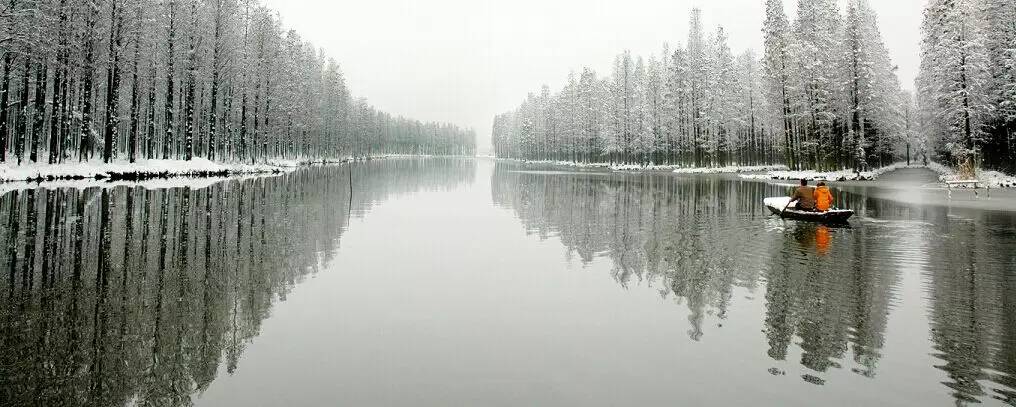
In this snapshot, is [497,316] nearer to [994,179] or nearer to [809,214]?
[809,214]

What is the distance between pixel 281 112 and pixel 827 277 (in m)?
70.2

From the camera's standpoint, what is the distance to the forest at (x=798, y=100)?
40.9m

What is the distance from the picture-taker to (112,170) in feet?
115

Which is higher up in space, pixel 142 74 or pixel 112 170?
pixel 142 74

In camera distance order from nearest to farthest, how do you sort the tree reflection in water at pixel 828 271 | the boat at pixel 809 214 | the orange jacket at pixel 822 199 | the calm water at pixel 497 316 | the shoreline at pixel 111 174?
the calm water at pixel 497 316, the tree reflection in water at pixel 828 271, the boat at pixel 809 214, the orange jacket at pixel 822 199, the shoreline at pixel 111 174

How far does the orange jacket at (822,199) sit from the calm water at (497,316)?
237cm

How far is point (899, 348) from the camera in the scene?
6453mm

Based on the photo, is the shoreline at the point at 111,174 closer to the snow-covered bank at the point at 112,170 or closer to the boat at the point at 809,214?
the snow-covered bank at the point at 112,170

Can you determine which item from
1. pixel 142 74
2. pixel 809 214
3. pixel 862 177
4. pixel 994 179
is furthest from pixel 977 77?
pixel 142 74

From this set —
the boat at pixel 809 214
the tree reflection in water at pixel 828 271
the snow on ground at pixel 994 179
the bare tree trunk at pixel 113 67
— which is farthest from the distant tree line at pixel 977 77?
the bare tree trunk at pixel 113 67

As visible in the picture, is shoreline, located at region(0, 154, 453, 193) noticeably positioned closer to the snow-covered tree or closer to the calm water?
the calm water

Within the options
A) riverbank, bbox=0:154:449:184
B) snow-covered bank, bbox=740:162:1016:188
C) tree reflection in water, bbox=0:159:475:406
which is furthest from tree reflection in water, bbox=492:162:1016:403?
riverbank, bbox=0:154:449:184

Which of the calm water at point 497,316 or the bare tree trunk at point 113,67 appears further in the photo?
the bare tree trunk at point 113,67

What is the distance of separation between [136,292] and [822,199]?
752 inches
